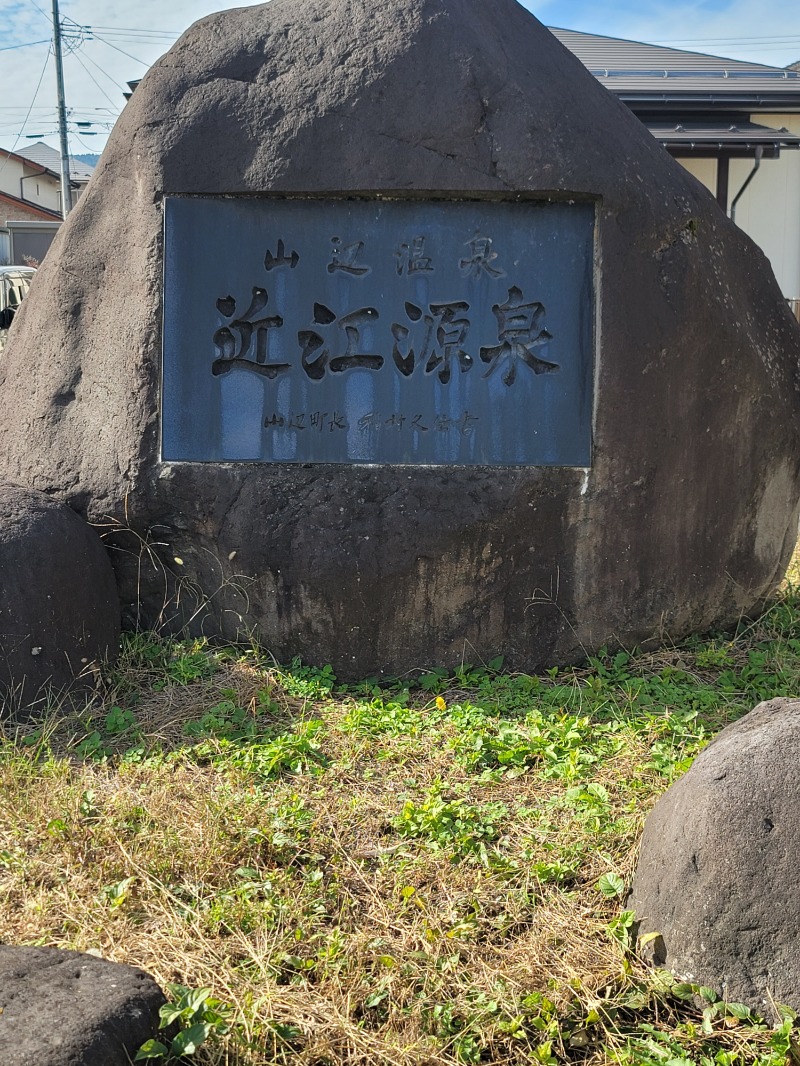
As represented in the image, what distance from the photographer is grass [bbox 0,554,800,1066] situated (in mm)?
2363

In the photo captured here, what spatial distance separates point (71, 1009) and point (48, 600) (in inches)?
85.6

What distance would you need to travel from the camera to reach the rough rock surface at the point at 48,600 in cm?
386

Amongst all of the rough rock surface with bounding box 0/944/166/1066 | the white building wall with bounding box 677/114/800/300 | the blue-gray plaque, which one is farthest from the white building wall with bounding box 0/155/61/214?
the rough rock surface with bounding box 0/944/166/1066

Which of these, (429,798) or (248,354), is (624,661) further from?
(248,354)

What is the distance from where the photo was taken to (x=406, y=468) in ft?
14.3

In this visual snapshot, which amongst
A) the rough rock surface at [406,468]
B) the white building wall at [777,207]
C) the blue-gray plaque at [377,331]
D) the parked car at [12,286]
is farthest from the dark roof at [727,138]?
the parked car at [12,286]

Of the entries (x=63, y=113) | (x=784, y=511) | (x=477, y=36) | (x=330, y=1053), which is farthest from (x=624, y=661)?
(x=63, y=113)

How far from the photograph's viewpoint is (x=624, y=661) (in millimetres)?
4453

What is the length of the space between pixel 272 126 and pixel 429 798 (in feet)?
9.48

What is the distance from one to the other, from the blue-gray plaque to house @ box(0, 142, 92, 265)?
15405 mm

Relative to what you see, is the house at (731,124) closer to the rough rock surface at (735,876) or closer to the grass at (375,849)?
the grass at (375,849)

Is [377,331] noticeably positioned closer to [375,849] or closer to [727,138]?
[375,849]

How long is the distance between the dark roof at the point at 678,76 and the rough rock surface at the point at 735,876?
1013cm

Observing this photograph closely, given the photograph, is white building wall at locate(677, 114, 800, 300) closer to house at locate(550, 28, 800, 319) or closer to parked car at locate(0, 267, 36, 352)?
house at locate(550, 28, 800, 319)
